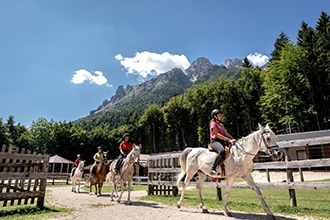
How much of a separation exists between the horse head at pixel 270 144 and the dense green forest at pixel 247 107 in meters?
32.1

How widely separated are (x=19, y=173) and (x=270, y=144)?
8283mm

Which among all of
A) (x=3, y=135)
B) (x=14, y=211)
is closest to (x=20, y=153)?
(x=14, y=211)

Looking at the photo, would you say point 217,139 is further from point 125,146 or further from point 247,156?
point 125,146

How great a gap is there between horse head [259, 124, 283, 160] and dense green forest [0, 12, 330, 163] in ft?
105

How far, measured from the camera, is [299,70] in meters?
35.5

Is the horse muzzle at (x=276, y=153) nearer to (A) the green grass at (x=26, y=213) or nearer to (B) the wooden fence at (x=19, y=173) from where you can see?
(A) the green grass at (x=26, y=213)

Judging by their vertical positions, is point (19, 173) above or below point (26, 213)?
above

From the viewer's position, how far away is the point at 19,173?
753 centimetres

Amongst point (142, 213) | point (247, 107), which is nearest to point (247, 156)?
point (142, 213)

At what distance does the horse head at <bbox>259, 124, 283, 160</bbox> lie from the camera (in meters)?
5.81

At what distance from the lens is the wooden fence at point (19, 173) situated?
7.16 m

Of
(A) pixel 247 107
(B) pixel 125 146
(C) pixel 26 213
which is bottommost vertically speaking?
(C) pixel 26 213

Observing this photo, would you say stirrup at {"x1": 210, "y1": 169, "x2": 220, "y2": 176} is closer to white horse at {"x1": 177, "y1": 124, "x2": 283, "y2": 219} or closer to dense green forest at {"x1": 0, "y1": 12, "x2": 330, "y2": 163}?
white horse at {"x1": 177, "y1": 124, "x2": 283, "y2": 219}

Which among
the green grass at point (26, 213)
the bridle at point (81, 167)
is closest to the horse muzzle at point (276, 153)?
the green grass at point (26, 213)
